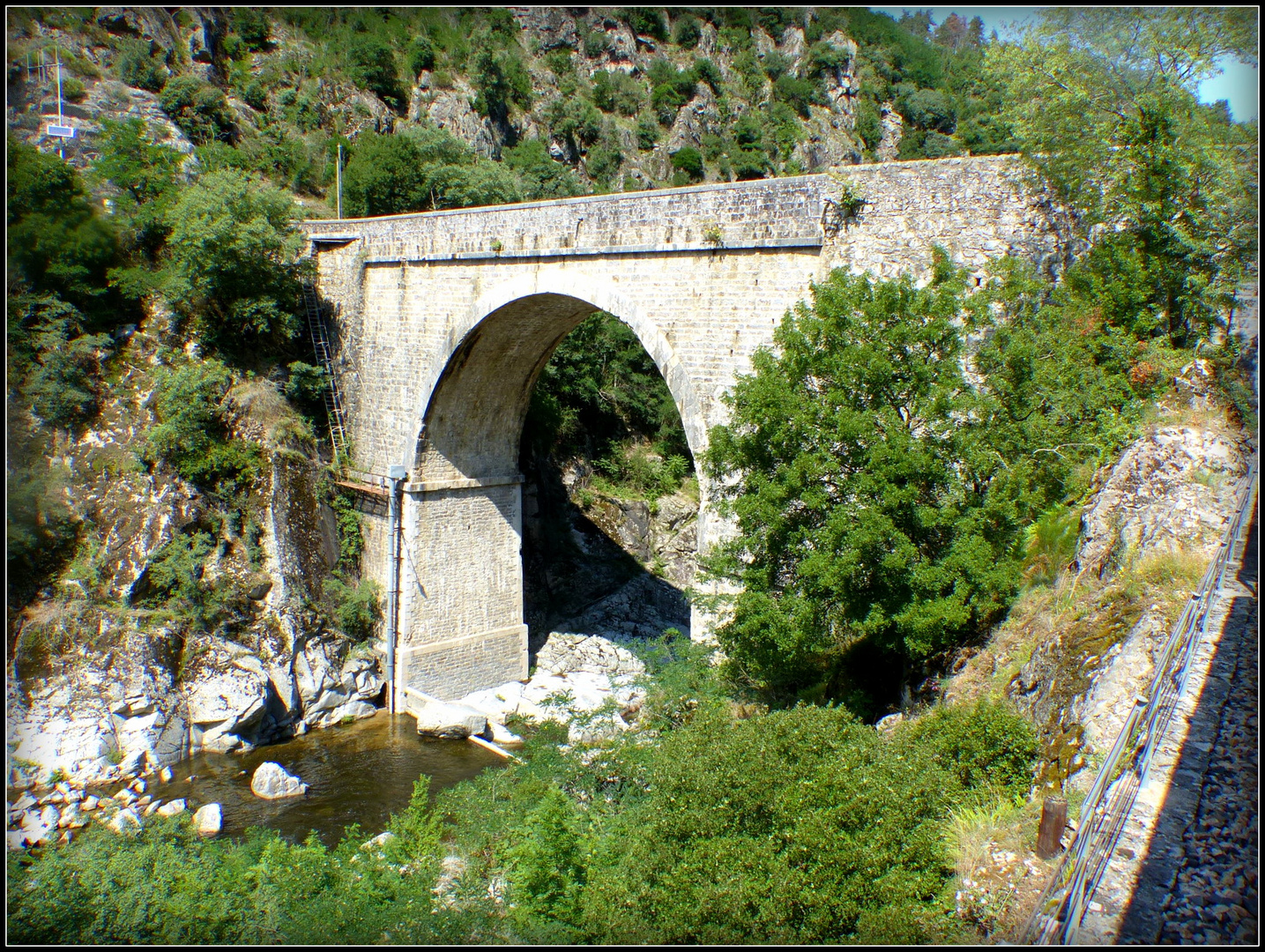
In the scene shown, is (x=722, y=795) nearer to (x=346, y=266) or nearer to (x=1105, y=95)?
(x=1105, y=95)

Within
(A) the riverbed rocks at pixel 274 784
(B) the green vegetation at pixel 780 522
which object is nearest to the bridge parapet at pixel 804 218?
(B) the green vegetation at pixel 780 522

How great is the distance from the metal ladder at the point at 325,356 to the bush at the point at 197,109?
35.0 feet

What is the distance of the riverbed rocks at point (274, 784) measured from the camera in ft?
38.6

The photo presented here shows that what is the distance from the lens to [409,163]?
22344 mm

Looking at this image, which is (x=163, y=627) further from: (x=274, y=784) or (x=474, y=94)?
(x=474, y=94)

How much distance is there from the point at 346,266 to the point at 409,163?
7.81 m

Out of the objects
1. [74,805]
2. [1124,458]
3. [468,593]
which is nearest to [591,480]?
[468,593]

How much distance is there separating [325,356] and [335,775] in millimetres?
8418

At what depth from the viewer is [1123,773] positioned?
4.96m

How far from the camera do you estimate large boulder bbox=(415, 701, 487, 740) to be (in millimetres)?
14172

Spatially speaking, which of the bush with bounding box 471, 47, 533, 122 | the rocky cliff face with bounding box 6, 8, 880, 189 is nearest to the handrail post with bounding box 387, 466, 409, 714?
the rocky cliff face with bounding box 6, 8, 880, 189

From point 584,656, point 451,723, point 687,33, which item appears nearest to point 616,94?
point 687,33

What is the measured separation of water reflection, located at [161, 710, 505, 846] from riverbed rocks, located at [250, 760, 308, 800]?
110 millimetres

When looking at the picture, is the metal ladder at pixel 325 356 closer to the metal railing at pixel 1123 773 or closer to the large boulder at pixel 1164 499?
the large boulder at pixel 1164 499
